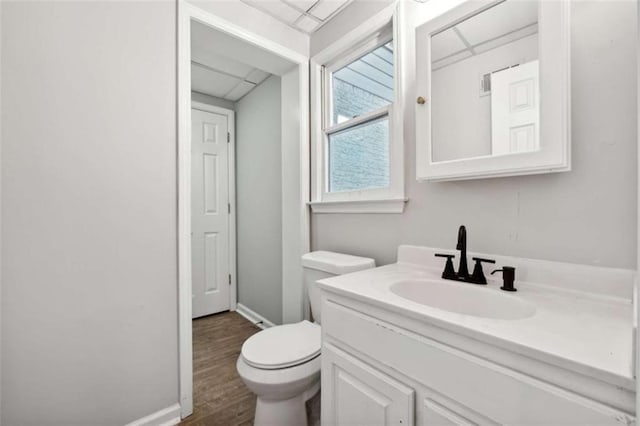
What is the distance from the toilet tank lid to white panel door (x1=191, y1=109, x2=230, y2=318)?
1.52 m

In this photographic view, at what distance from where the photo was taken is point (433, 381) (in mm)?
729

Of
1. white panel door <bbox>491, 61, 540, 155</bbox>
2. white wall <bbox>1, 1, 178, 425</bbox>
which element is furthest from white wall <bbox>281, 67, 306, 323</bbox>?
white panel door <bbox>491, 61, 540, 155</bbox>

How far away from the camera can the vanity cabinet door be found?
0.81 metres

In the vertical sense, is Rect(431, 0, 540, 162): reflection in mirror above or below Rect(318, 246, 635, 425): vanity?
above

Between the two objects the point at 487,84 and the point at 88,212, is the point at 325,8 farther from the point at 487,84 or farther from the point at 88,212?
the point at 88,212

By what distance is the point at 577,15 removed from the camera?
909 mm

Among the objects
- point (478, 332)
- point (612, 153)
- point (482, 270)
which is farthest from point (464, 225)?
point (478, 332)

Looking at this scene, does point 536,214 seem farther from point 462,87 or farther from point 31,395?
point 31,395

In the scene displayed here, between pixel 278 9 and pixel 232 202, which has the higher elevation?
pixel 278 9

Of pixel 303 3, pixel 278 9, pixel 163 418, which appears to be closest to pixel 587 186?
pixel 303 3

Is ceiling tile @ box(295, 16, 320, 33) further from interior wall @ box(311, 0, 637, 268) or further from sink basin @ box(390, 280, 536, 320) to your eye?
sink basin @ box(390, 280, 536, 320)

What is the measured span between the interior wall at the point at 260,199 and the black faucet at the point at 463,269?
4.67 ft

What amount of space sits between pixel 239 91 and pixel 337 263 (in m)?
2.07

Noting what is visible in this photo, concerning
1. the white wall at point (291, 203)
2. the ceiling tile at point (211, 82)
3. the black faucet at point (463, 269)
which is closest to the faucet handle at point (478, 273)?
the black faucet at point (463, 269)
